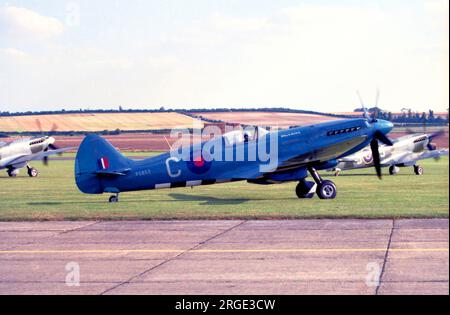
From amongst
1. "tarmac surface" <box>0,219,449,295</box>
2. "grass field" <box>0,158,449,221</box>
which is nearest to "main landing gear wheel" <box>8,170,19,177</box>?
"grass field" <box>0,158,449,221</box>

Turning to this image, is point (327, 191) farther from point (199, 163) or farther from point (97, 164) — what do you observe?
point (97, 164)

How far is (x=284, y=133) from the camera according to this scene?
87.1 feet

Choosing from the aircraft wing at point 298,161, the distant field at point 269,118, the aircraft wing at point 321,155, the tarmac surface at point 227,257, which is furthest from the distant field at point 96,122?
the aircraft wing at point 321,155

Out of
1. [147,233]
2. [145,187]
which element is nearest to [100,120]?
[145,187]

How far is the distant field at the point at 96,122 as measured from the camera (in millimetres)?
29856

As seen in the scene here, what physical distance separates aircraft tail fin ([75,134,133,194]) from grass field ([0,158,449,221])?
769 millimetres

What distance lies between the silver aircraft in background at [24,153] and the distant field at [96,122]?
3.69m

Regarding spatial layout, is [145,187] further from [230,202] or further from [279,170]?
[279,170]

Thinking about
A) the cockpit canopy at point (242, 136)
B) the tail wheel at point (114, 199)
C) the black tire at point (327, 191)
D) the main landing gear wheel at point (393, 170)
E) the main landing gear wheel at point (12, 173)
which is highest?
the cockpit canopy at point (242, 136)

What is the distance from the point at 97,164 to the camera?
82.6 feet

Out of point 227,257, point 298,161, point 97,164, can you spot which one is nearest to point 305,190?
point 298,161

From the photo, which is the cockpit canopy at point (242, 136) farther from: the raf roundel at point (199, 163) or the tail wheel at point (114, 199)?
the tail wheel at point (114, 199)

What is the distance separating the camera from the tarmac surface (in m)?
11.3
